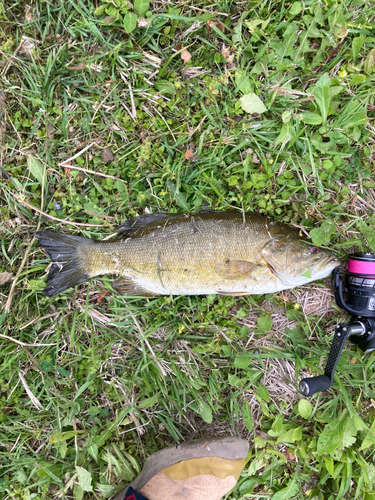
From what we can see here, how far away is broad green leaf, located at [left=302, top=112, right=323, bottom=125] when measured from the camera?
119 inches

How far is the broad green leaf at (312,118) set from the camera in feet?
9.94

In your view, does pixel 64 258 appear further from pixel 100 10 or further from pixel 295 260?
pixel 100 10

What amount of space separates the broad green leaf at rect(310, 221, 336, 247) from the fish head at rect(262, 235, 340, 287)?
0.35ft

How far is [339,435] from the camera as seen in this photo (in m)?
2.97

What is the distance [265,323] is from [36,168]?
278 cm

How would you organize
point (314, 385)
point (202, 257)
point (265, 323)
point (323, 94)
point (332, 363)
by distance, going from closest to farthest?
point (314, 385)
point (332, 363)
point (202, 257)
point (323, 94)
point (265, 323)

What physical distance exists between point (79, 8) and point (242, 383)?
13.0 feet

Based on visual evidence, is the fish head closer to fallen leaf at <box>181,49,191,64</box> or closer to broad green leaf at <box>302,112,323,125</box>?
broad green leaf at <box>302,112,323,125</box>

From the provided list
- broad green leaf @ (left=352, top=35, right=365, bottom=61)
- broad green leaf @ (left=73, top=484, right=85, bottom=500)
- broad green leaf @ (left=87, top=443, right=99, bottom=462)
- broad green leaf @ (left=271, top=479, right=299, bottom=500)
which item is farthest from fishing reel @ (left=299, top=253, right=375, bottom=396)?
broad green leaf @ (left=73, top=484, right=85, bottom=500)

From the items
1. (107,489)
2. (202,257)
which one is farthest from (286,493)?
(202,257)

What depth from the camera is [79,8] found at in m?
3.09

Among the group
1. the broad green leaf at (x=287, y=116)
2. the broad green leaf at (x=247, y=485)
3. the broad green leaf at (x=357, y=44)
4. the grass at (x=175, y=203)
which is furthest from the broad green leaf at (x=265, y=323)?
the broad green leaf at (x=357, y=44)

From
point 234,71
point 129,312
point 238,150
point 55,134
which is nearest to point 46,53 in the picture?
point 55,134

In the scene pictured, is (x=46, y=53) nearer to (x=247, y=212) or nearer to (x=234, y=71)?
(x=234, y=71)
